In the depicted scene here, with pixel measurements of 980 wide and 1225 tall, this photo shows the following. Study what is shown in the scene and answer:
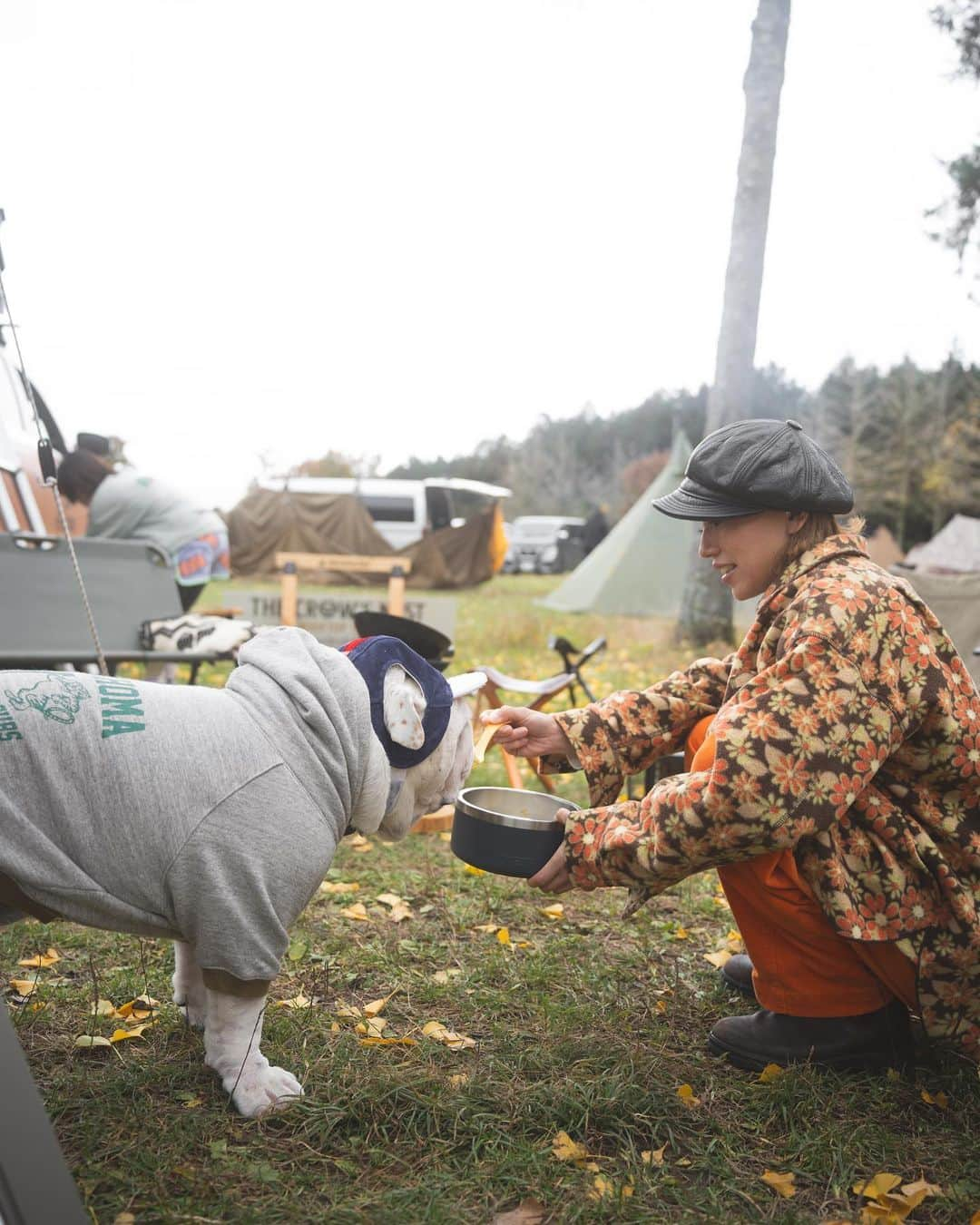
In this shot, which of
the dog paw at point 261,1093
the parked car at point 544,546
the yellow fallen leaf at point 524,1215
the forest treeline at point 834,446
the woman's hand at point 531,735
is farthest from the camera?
the forest treeline at point 834,446

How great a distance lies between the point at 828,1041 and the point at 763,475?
1323 mm

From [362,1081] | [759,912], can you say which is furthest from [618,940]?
[362,1081]

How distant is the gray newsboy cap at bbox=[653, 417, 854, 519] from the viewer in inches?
86.7

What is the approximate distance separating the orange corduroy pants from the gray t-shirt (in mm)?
4787

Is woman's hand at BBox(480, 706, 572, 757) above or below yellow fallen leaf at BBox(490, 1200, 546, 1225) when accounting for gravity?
above

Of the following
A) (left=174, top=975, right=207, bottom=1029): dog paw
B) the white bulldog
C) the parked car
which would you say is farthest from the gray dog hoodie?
the parked car

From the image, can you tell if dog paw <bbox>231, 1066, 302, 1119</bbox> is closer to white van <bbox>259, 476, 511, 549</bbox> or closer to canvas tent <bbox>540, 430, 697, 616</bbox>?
canvas tent <bbox>540, 430, 697, 616</bbox>

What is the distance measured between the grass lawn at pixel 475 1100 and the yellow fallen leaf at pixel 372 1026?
0.03 meters

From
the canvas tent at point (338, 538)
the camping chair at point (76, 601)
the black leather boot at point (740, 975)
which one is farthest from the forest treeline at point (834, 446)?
the black leather boot at point (740, 975)

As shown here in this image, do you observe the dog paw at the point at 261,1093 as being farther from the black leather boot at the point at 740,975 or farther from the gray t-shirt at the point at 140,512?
the gray t-shirt at the point at 140,512

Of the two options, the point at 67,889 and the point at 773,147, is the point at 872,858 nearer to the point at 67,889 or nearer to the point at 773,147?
the point at 67,889

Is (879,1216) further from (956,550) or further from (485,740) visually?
(956,550)

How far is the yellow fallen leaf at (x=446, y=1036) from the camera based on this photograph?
246 cm

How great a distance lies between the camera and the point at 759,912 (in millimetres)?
2262
